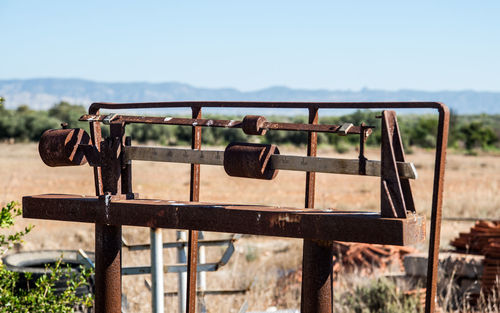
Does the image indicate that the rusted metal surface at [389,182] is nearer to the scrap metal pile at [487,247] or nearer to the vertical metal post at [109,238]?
the vertical metal post at [109,238]

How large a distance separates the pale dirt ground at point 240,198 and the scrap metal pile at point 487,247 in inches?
79.4

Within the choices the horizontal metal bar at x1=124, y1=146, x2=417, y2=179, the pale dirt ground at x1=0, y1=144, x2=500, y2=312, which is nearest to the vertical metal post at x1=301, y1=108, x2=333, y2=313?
the horizontal metal bar at x1=124, y1=146, x2=417, y2=179

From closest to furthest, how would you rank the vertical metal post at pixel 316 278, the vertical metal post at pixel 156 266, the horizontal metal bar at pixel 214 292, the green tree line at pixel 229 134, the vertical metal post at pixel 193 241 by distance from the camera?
the vertical metal post at pixel 316 278 → the vertical metal post at pixel 193 241 → the vertical metal post at pixel 156 266 → the horizontal metal bar at pixel 214 292 → the green tree line at pixel 229 134

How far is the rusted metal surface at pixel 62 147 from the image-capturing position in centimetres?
280

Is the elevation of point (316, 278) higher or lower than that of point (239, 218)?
lower

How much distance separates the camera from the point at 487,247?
25.5 feet

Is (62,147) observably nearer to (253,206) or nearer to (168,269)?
(253,206)

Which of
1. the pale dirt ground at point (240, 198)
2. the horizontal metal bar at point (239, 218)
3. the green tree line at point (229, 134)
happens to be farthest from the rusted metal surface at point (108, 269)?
the green tree line at point (229, 134)

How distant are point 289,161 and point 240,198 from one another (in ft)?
61.2

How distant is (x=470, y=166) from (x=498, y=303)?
30432mm

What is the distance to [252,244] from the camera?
12109mm

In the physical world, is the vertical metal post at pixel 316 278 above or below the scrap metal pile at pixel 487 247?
above

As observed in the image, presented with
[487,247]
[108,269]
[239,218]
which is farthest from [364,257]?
[239,218]

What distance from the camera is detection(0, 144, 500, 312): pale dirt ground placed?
25.1 feet
